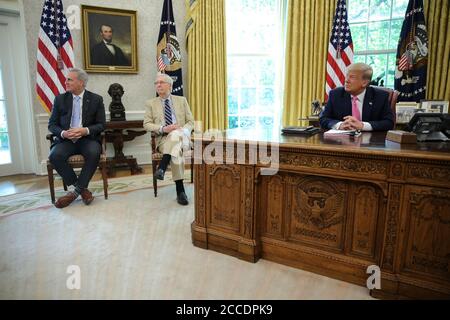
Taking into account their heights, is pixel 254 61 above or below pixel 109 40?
below

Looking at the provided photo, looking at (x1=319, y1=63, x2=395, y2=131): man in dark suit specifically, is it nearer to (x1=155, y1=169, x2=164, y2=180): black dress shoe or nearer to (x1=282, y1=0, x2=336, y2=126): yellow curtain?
(x1=155, y1=169, x2=164, y2=180): black dress shoe

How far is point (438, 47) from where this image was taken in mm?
3895

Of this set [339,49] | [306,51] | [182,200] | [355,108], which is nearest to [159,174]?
[182,200]

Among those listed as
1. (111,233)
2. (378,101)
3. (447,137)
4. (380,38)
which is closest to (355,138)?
(447,137)

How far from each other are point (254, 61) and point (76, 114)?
302cm

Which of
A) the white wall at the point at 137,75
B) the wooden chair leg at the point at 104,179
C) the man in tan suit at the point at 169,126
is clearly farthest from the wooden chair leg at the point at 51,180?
the white wall at the point at 137,75

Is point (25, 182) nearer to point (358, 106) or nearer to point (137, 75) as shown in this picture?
point (137, 75)

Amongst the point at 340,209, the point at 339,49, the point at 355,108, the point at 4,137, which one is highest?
the point at 339,49

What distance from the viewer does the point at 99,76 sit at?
4742 mm

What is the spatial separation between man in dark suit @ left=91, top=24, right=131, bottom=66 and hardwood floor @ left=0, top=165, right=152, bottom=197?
1.61 m

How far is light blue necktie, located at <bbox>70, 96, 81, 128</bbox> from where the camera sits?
11.2ft

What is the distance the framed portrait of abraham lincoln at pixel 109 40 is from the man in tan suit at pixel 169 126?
164cm
